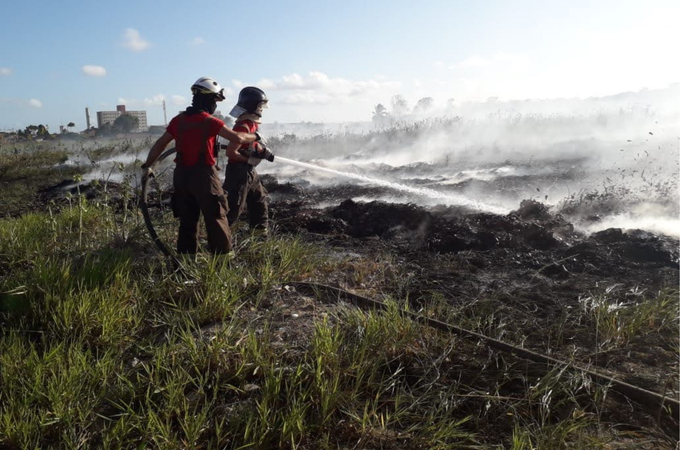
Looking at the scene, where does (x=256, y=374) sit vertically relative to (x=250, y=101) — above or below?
below

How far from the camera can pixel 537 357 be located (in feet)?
8.73

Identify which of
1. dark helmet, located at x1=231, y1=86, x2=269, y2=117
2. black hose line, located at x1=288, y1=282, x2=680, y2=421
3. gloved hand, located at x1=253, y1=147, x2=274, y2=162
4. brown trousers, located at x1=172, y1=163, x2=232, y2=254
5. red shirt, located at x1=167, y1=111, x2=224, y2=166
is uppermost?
dark helmet, located at x1=231, y1=86, x2=269, y2=117

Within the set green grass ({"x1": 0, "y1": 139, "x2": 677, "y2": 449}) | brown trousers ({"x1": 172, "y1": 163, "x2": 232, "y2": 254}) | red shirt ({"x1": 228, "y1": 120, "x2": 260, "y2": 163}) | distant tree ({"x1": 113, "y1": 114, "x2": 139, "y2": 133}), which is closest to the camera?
green grass ({"x1": 0, "y1": 139, "x2": 677, "y2": 449})

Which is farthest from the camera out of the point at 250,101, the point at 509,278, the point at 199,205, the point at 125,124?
the point at 125,124

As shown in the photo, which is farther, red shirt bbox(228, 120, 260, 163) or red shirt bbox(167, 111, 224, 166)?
red shirt bbox(228, 120, 260, 163)

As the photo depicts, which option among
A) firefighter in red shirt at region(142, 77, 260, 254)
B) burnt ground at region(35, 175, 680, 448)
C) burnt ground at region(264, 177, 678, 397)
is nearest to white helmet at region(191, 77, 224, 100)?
firefighter in red shirt at region(142, 77, 260, 254)

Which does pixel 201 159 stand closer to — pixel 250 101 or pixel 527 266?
pixel 250 101

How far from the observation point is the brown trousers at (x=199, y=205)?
3.88 m

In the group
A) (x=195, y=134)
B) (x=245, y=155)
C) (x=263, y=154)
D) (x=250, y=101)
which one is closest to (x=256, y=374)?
(x=195, y=134)

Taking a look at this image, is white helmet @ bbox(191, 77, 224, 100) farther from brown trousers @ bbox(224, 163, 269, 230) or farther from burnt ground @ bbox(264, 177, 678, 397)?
burnt ground @ bbox(264, 177, 678, 397)

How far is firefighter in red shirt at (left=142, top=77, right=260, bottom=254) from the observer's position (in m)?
3.81

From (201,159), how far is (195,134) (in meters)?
0.22

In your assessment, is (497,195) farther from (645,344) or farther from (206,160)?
(206,160)

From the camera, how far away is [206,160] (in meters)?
3.89
